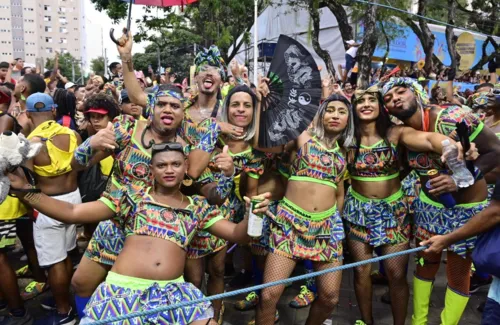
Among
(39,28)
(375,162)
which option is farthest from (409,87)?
(39,28)

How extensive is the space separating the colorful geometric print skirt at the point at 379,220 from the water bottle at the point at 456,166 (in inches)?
26.0

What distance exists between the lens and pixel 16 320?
363 centimetres

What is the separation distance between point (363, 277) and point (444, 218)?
2.54 ft

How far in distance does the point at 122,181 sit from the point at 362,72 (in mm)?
8299

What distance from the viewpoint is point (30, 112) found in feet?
12.4

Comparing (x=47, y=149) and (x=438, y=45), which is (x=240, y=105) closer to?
(x=47, y=149)

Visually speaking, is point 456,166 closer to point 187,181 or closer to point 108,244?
point 187,181

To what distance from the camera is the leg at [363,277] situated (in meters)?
3.38

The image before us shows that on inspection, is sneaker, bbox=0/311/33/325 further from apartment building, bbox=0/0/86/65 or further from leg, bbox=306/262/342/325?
apartment building, bbox=0/0/86/65

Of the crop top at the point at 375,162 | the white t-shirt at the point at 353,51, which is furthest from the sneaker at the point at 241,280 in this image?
the white t-shirt at the point at 353,51

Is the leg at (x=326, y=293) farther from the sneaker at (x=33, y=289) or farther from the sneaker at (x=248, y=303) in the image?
the sneaker at (x=33, y=289)

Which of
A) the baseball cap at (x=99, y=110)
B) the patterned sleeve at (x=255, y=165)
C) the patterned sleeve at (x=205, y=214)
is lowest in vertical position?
the patterned sleeve at (x=205, y=214)

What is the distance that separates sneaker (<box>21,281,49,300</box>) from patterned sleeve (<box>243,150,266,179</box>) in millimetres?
2368

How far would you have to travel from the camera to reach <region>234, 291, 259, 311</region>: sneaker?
12.8 ft
